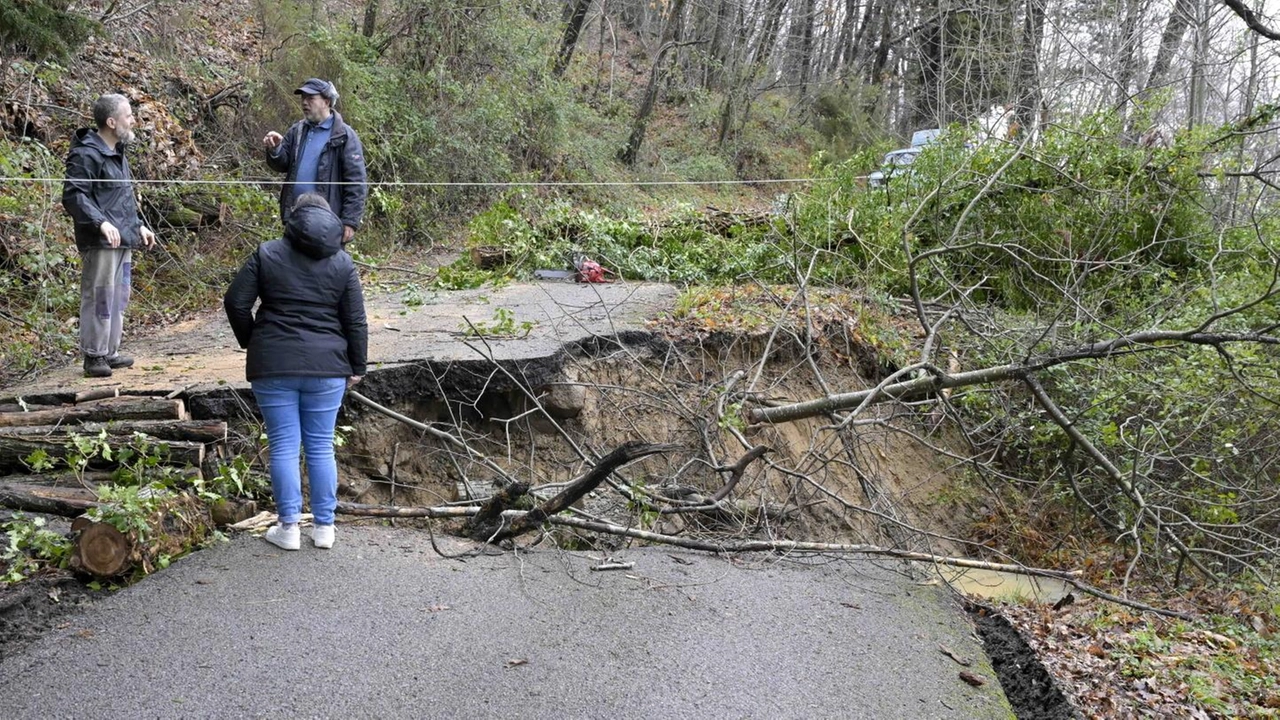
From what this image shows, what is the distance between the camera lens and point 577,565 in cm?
518

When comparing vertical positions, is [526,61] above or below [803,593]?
above

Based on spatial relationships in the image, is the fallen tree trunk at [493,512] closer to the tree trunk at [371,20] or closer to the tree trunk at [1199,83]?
the tree trunk at [1199,83]

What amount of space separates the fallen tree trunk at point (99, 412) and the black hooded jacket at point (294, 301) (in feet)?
3.75

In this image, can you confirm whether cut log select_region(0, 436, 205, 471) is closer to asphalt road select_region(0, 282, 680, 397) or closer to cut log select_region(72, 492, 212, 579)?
cut log select_region(72, 492, 212, 579)

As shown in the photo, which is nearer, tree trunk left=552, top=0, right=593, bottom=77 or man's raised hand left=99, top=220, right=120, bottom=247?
man's raised hand left=99, top=220, right=120, bottom=247

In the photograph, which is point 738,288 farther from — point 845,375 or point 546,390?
point 546,390

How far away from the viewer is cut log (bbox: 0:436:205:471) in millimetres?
5000

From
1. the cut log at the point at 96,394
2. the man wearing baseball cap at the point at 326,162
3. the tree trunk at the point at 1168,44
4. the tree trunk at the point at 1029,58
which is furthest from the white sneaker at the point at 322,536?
the tree trunk at the point at 1168,44

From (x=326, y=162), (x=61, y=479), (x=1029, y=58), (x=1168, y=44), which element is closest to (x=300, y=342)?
(x=61, y=479)

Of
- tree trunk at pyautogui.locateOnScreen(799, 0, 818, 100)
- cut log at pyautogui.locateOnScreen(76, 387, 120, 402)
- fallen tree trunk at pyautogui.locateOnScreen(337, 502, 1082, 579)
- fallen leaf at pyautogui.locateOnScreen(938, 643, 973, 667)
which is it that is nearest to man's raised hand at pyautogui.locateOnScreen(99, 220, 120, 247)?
cut log at pyautogui.locateOnScreen(76, 387, 120, 402)

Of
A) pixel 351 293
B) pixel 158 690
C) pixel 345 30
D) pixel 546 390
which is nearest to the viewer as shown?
pixel 158 690

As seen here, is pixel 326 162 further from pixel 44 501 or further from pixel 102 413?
pixel 44 501

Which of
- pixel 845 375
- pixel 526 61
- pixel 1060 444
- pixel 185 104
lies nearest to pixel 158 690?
pixel 845 375

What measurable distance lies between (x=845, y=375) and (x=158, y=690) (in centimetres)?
741
